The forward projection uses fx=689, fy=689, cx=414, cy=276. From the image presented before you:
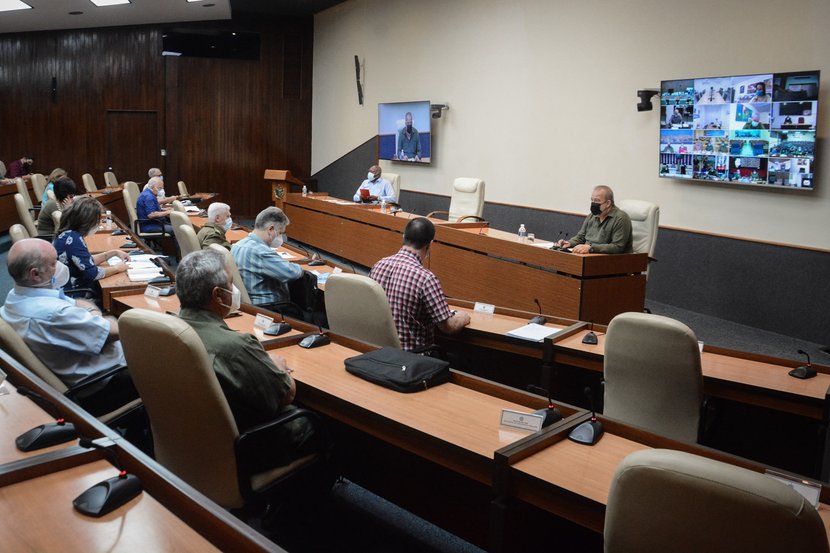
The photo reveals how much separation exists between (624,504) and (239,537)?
820 millimetres

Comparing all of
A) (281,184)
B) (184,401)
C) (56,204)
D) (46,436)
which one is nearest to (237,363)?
(184,401)

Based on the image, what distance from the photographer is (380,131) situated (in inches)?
456

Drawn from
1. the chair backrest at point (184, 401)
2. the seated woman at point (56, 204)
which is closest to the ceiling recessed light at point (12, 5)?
the seated woman at point (56, 204)

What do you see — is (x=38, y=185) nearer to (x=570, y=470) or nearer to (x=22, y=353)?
(x=22, y=353)

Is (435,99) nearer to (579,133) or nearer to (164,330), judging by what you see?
(579,133)

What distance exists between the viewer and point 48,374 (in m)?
2.72

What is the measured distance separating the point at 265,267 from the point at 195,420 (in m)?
2.30

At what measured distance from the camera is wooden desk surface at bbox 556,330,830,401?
2711mm

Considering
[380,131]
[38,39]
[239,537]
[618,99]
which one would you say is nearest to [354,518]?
[239,537]

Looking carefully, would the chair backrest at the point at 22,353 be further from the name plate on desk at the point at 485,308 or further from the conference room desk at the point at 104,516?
the name plate on desk at the point at 485,308

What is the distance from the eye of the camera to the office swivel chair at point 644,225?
19.0 ft

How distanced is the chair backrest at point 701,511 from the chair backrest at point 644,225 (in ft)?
14.8

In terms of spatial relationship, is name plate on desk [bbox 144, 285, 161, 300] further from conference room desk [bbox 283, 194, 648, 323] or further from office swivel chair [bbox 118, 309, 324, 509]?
conference room desk [bbox 283, 194, 648, 323]

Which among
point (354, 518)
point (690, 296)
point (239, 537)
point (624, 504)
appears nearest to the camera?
point (239, 537)
